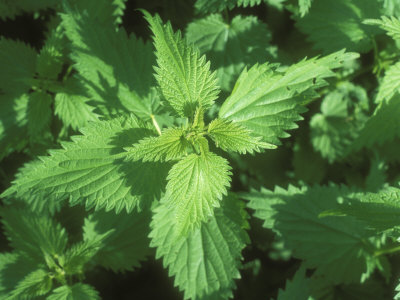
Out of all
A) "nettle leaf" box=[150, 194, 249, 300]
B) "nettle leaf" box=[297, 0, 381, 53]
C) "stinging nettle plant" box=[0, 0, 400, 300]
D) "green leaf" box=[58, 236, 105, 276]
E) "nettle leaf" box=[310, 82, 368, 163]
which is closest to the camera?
"stinging nettle plant" box=[0, 0, 400, 300]

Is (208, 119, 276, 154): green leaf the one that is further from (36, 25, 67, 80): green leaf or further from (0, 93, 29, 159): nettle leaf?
(0, 93, 29, 159): nettle leaf

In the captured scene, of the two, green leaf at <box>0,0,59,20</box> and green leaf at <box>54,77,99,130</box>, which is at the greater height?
green leaf at <box>0,0,59,20</box>

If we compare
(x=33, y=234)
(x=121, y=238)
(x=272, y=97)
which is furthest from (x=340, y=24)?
(x=33, y=234)

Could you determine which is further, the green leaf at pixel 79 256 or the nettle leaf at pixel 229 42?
the nettle leaf at pixel 229 42

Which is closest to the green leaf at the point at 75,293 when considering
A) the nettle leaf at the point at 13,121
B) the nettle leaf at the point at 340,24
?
the nettle leaf at the point at 13,121

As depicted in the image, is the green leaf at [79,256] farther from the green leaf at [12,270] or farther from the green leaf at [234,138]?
the green leaf at [234,138]

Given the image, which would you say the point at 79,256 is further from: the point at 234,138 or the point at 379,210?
the point at 379,210

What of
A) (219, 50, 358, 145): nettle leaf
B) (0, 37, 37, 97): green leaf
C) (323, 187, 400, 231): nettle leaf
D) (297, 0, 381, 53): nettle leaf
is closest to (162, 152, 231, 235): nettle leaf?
(219, 50, 358, 145): nettle leaf
